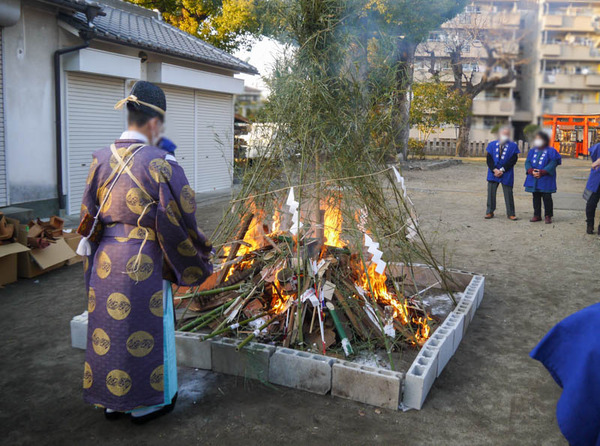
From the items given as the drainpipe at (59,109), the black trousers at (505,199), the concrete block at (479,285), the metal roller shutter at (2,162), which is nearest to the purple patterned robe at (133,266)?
the concrete block at (479,285)

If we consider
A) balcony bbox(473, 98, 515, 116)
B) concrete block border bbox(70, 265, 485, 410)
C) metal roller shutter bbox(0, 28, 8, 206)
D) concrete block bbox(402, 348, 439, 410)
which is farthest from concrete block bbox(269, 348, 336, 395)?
metal roller shutter bbox(0, 28, 8, 206)

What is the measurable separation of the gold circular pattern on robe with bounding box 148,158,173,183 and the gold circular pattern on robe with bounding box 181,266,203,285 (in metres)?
0.55

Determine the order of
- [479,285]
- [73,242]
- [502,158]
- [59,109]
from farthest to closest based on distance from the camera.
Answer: [502,158], [59,109], [73,242], [479,285]

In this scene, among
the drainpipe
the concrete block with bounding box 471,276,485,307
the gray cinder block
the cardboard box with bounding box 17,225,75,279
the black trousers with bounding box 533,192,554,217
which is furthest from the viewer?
the black trousers with bounding box 533,192,554,217

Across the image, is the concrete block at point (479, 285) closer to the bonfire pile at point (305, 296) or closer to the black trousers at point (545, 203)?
the bonfire pile at point (305, 296)

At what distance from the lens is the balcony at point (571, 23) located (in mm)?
2033

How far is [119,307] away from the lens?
2.96 meters

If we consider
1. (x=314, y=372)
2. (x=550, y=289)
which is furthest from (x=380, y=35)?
(x=550, y=289)

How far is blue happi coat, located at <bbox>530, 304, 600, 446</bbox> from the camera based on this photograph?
1.82 m

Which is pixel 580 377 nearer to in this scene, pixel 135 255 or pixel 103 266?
pixel 135 255

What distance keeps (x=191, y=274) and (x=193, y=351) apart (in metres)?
0.96

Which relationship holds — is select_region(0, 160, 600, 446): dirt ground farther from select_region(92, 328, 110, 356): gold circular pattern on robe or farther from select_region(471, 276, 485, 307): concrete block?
select_region(92, 328, 110, 356): gold circular pattern on robe

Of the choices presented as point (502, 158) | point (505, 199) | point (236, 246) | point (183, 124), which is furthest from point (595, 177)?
point (183, 124)

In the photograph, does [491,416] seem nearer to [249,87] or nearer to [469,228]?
[249,87]
